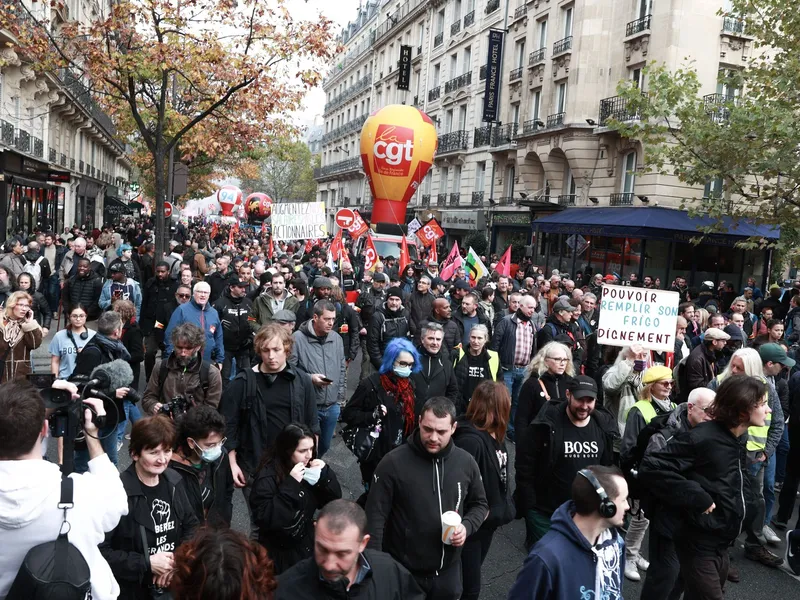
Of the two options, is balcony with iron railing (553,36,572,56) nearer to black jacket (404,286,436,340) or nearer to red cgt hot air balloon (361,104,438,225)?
red cgt hot air balloon (361,104,438,225)

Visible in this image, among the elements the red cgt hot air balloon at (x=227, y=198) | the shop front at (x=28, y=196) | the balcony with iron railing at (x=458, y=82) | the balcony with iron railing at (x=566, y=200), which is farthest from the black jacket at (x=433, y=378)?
the red cgt hot air balloon at (x=227, y=198)

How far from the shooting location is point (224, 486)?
4.57 m

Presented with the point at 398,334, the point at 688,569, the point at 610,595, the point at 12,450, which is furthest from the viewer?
the point at 398,334

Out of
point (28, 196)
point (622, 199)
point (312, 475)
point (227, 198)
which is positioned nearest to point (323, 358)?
point (312, 475)

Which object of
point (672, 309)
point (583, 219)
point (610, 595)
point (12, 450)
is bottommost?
point (610, 595)

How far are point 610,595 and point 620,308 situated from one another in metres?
4.65

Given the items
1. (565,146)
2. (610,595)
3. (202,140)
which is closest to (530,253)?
(565,146)

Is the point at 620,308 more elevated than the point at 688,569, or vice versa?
the point at 620,308

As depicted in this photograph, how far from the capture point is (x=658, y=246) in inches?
982

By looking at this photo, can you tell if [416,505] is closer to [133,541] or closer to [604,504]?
[604,504]

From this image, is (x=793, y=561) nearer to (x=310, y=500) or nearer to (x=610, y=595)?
(x=610, y=595)

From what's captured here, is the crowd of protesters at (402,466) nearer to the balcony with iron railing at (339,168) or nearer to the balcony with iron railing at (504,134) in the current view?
the balcony with iron railing at (504,134)

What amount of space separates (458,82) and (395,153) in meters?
12.3

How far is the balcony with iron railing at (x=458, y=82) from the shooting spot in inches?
1477
